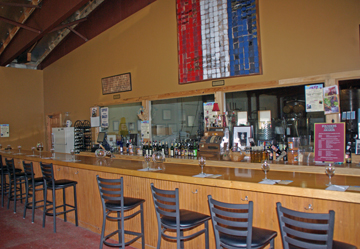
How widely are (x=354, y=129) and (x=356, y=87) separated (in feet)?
1.85

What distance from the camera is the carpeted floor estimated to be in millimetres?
3543

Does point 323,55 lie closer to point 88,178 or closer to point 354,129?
point 354,129

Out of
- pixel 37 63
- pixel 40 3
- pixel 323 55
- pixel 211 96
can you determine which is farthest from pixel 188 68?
pixel 37 63

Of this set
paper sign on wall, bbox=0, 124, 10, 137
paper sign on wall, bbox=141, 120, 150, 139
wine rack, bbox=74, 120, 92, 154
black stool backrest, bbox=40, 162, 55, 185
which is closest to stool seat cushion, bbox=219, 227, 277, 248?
black stool backrest, bbox=40, 162, 55, 185

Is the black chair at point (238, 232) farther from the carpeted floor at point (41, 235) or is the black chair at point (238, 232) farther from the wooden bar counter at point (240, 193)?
the carpeted floor at point (41, 235)

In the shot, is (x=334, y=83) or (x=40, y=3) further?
(x=40, y=3)

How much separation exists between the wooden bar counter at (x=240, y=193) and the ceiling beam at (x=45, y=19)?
3.11 m

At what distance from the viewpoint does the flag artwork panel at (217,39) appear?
4.43 m

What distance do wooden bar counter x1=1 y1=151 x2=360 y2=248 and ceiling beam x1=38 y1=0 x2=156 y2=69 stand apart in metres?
3.95

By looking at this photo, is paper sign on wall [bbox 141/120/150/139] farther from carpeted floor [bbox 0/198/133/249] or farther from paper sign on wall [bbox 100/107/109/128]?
carpeted floor [bbox 0/198/133/249]

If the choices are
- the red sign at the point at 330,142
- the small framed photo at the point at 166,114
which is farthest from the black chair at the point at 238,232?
the small framed photo at the point at 166,114

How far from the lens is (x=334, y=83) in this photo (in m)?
3.72

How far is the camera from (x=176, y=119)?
6.71 metres

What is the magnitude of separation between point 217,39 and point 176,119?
2449mm
